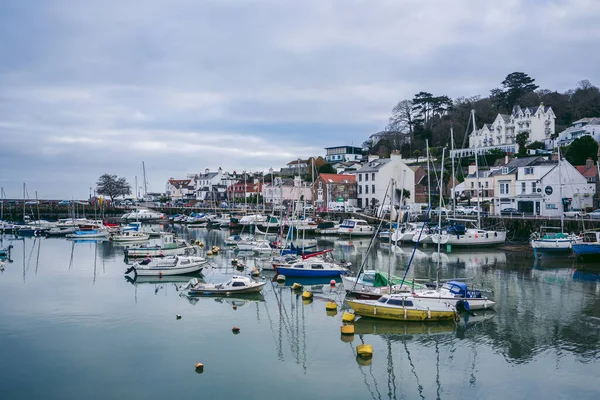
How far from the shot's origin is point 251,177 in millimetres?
145500

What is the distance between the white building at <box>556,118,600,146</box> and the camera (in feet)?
306

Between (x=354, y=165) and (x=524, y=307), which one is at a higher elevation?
(x=354, y=165)

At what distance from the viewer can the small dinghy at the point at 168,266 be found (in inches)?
1519

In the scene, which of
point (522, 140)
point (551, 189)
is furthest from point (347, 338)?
point (522, 140)

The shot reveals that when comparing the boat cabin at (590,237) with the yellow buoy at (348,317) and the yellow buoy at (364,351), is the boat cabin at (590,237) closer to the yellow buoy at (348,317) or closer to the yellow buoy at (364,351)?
the yellow buoy at (348,317)

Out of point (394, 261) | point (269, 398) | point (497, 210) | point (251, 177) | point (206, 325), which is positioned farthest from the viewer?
point (251, 177)

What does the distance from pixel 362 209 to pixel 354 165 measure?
34.1 meters

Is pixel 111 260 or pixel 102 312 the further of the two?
pixel 111 260

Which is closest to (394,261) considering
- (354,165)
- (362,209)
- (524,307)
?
(524,307)

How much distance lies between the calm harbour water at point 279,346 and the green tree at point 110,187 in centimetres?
11161

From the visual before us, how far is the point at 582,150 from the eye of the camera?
262ft

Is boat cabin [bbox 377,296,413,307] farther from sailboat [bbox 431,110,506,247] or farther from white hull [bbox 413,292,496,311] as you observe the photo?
sailboat [bbox 431,110,506,247]

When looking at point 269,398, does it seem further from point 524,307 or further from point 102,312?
point 524,307

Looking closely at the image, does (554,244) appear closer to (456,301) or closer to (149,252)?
(456,301)
